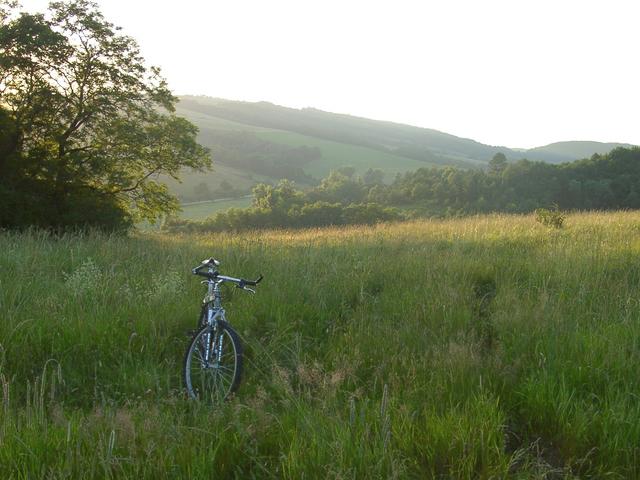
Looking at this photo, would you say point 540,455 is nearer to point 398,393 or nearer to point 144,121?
point 398,393

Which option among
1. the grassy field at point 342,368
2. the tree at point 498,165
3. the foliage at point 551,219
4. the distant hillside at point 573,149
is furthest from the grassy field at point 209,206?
the distant hillside at point 573,149

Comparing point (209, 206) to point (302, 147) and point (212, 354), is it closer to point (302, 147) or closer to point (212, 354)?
point (302, 147)

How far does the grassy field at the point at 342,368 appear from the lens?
9.07 feet

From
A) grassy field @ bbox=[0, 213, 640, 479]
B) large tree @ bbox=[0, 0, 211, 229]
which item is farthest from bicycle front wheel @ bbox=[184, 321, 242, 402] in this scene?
large tree @ bbox=[0, 0, 211, 229]

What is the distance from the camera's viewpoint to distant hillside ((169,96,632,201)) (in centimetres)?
10257

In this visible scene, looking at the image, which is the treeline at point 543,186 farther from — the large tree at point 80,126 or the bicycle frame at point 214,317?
the bicycle frame at point 214,317

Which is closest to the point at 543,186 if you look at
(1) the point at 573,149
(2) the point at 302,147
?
(2) the point at 302,147

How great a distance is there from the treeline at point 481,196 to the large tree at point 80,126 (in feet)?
91.4

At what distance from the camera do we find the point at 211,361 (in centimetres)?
427

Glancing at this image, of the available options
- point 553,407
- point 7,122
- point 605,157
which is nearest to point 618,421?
point 553,407

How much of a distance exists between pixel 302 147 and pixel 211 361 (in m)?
115

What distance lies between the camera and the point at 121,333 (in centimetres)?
489

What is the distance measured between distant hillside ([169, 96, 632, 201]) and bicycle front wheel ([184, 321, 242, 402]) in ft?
269

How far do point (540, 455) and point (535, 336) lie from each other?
165 centimetres
